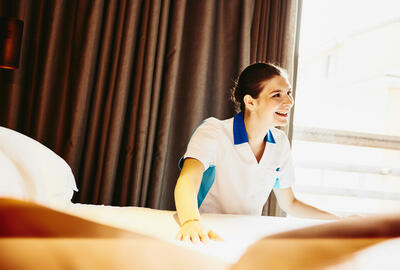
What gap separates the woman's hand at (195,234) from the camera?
83 centimetres

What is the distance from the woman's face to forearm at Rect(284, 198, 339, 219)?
374 mm

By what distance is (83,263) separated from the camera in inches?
11.1

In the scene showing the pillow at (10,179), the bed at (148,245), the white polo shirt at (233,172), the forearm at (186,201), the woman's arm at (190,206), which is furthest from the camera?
the white polo shirt at (233,172)

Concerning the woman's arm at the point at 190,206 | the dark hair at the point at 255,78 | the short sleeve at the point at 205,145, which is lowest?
the woman's arm at the point at 190,206

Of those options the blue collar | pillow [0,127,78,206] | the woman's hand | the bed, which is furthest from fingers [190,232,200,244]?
the blue collar

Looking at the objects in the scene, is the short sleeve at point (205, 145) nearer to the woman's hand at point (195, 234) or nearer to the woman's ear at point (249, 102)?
the woman's ear at point (249, 102)

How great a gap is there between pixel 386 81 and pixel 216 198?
5478 mm

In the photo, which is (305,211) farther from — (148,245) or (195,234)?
(148,245)

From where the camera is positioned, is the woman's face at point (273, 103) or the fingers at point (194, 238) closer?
the fingers at point (194, 238)

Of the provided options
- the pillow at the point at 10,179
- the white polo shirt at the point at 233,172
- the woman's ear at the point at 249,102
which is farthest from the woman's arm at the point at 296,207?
the pillow at the point at 10,179

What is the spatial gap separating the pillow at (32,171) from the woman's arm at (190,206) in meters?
0.34

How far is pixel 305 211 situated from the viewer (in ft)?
4.87

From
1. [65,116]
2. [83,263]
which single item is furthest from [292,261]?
[65,116]

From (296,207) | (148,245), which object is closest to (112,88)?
(296,207)
